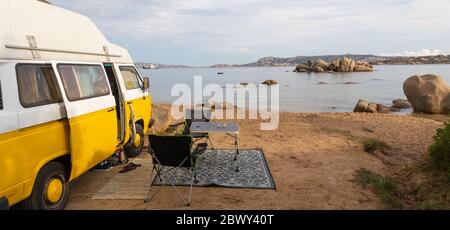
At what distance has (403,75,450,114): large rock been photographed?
22.1 m

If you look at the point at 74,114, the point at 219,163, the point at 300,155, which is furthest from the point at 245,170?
the point at 74,114

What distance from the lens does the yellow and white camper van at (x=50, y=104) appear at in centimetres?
420

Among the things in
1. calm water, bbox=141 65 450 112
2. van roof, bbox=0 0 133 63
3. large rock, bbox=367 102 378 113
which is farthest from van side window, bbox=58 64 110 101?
calm water, bbox=141 65 450 112

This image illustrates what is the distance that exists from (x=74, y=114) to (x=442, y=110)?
2331 cm

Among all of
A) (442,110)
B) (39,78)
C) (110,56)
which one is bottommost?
(442,110)

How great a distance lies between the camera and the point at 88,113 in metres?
5.81

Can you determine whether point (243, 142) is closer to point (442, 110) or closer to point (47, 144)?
point (47, 144)

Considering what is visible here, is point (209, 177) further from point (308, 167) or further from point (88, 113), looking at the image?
point (88, 113)

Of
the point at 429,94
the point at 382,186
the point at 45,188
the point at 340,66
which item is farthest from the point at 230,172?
the point at 340,66

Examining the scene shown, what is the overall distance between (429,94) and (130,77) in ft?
69.7

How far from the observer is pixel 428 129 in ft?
43.8

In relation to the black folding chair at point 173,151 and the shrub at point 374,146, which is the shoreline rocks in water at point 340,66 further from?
the black folding chair at point 173,151

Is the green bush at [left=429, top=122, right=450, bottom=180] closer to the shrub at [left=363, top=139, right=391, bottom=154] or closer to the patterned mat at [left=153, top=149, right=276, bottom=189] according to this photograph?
the shrub at [left=363, top=139, right=391, bottom=154]
